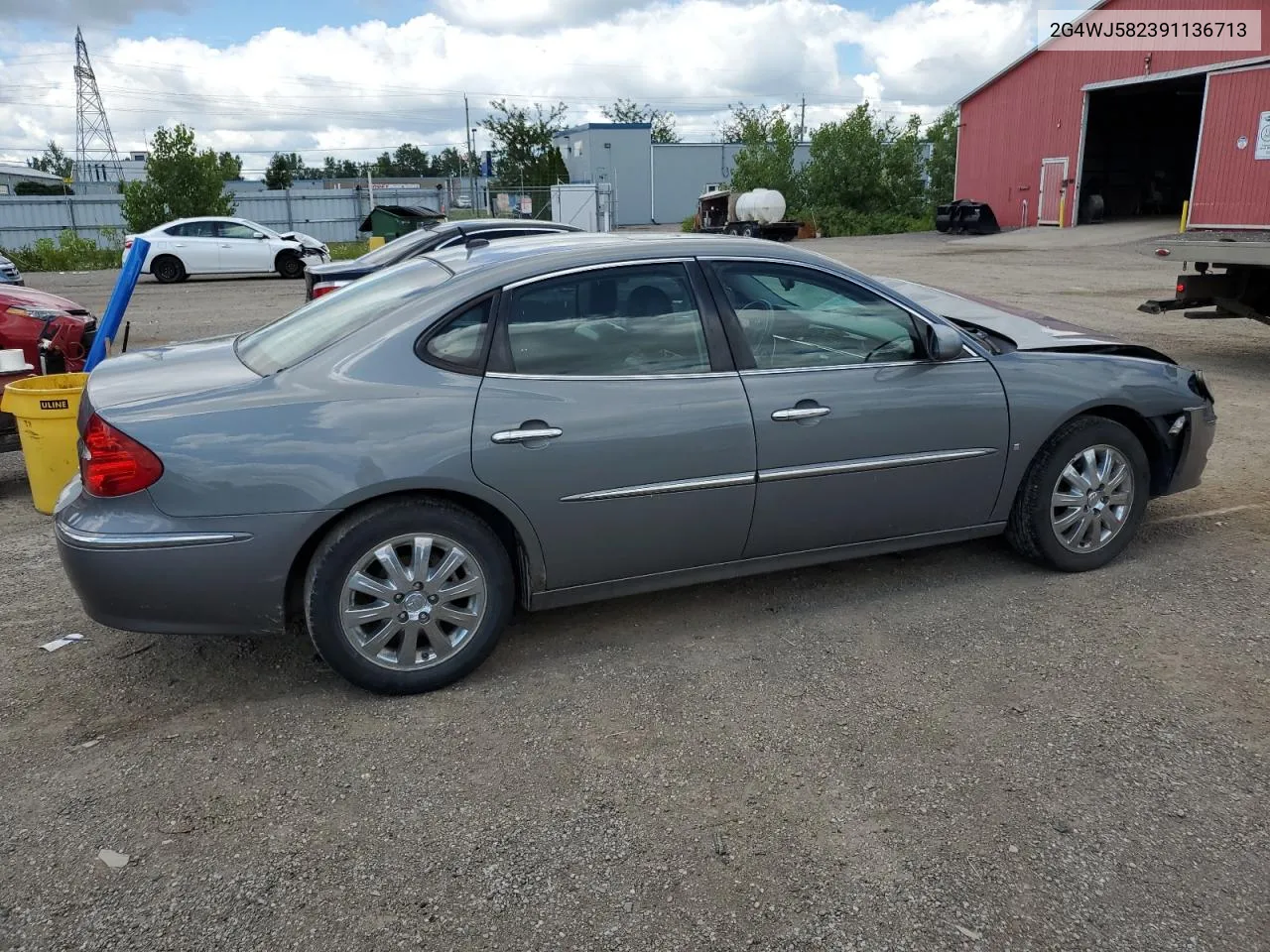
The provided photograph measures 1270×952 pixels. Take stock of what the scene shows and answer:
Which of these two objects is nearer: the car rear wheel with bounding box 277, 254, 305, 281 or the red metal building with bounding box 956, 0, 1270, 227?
the car rear wheel with bounding box 277, 254, 305, 281

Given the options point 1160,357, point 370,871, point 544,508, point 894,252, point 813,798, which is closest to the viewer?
point 370,871

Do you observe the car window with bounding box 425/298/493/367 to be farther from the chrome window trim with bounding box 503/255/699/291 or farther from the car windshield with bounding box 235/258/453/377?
the car windshield with bounding box 235/258/453/377

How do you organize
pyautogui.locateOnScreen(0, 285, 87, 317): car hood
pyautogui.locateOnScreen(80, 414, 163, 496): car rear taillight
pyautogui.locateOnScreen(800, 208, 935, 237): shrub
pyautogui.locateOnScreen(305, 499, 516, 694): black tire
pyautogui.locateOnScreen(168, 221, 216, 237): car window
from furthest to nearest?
pyautogui.locateOnScreen(800, 208, 935, 237): shrub, pyautogui.locateOnScreen(168, 221, 216, 237): car window, pyautogui.locateOnScreen(0, 285, 87, 317): car hood, pyautogui.locateOnScreen(305, 499, 516, 694): black tire, pyautogui.locateOnScreen(80, 414, 163, 496): car rear taillight

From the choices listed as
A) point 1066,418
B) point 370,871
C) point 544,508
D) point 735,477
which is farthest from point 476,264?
point 1066,418

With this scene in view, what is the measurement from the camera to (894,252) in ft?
97.4

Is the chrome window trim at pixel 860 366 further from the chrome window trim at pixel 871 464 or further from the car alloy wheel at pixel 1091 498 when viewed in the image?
the car alloy wheel at pixel 1091 498

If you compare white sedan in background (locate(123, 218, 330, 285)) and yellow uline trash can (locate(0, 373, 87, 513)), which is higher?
white sedan in background (locate(123, 218, 330, 285))

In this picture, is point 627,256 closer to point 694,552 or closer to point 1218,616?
point 694,552

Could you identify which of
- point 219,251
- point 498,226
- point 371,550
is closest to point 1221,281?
point 498,226

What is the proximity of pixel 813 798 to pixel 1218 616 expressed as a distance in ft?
7.52

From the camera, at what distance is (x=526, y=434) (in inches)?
141

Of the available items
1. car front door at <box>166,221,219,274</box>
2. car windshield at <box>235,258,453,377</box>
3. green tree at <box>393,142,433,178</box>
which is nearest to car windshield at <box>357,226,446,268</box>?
car windshield at <box>235,258,453,377</box>

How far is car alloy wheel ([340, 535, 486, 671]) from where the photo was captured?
3461 millimetres

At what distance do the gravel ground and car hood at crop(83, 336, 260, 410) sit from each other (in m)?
1.09
